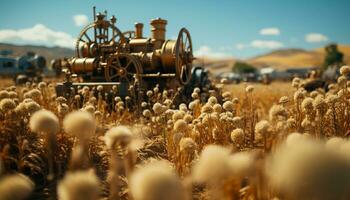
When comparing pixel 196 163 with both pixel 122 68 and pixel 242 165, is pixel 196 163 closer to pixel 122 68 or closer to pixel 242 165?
pixel 242 165

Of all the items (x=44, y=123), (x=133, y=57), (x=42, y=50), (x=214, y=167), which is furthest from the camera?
(x=42, y=50)

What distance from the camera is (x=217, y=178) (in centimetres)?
149

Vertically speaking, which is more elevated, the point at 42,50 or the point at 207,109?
the point at 42,50

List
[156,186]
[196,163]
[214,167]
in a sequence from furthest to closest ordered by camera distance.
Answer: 1. [196,163]
2. [214,167]
3. [156,186]

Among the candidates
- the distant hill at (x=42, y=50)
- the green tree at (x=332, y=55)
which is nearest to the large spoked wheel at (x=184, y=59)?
the green tree at (x=332, y=55)

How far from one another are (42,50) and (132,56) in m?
181

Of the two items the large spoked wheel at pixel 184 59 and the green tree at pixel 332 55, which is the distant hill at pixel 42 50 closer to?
the green tree at pixel 332 55

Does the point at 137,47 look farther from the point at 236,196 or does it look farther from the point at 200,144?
the point at 236,196

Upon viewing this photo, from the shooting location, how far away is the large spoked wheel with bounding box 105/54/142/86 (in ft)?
28.8

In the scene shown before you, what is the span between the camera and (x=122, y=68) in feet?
29.7

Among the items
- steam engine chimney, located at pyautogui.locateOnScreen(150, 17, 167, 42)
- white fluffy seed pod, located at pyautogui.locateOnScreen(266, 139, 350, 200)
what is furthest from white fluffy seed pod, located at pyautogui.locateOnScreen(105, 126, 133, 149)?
steam engine chimney, located at pyautogui.locateOnScreen(150, 17, 167, 42)

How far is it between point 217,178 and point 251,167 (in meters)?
0.17

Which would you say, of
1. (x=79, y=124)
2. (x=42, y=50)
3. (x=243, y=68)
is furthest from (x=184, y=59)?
(x=42, y=50)

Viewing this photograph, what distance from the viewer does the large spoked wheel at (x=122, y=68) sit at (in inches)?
346
